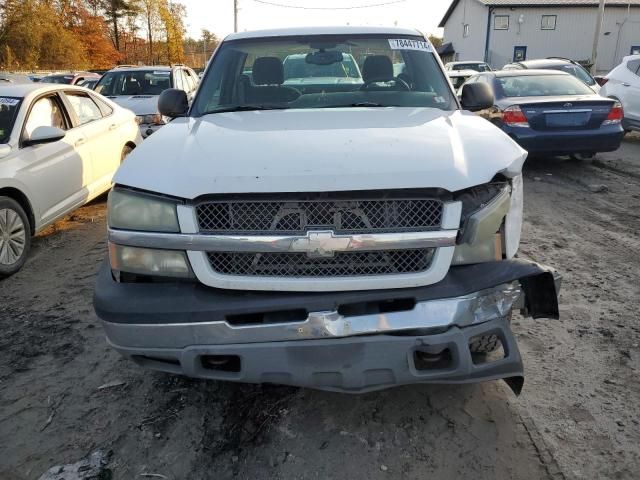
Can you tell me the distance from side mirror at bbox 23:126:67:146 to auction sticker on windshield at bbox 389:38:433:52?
10.4 feet

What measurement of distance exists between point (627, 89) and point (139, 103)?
9.46 meters

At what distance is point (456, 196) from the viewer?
90.7 inches

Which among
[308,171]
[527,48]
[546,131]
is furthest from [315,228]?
[527,48]

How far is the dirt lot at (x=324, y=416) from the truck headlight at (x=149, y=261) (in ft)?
2.71

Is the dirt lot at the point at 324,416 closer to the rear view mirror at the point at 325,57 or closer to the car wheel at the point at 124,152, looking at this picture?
the rear view mirror at the point at 325,57

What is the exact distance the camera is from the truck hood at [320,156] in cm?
222

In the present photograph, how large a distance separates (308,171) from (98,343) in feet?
6.83

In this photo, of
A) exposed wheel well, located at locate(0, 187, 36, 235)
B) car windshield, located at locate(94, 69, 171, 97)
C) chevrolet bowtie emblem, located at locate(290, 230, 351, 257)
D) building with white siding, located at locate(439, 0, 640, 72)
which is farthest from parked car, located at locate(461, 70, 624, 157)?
building with white siding, located at locate(439, 0, 640, 72)

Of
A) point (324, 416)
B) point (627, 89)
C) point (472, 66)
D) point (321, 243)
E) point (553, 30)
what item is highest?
point (553, 30)

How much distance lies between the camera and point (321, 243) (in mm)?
2213

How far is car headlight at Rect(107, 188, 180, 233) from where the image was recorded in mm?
2292

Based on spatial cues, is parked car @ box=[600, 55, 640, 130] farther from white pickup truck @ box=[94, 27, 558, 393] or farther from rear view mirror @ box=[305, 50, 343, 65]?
white pickup truck @ box=[94, 27, 558, 393]

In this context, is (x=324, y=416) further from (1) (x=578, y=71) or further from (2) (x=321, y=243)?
(1) (x=578, y=71)

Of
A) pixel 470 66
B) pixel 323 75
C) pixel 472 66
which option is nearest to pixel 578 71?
pixel 472 66
